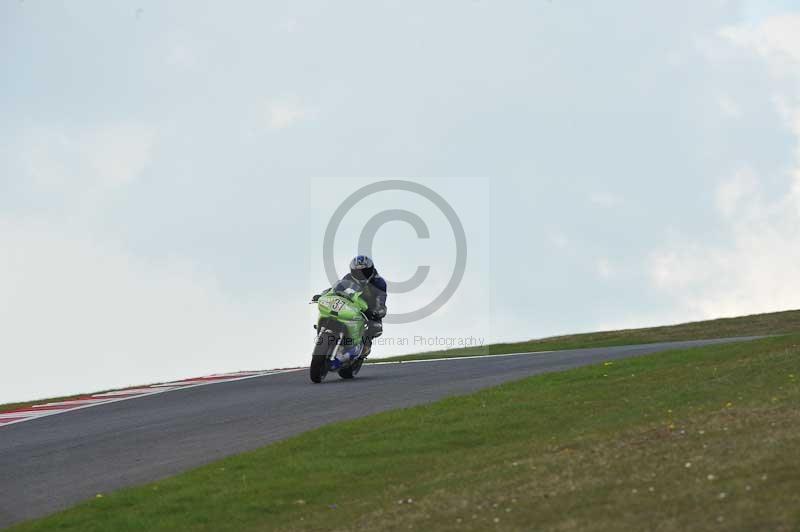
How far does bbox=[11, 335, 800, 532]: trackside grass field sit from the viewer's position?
31.7 feet

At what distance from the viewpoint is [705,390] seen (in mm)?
16297

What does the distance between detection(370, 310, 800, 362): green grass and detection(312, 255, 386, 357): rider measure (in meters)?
7.90

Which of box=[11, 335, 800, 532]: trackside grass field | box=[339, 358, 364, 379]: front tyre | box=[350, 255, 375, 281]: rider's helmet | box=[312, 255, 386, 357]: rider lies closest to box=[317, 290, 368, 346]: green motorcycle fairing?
box=[312, 255, 386, 357]: rider

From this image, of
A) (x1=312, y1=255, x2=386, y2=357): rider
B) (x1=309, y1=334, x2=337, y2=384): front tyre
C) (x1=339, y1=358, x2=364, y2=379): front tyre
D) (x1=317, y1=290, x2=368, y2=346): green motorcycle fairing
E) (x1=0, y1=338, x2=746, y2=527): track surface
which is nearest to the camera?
(x1=0, y1=338, x2=746, y2=527): track surface

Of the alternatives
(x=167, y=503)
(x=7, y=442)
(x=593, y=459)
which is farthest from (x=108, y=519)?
(x=7, y=442)

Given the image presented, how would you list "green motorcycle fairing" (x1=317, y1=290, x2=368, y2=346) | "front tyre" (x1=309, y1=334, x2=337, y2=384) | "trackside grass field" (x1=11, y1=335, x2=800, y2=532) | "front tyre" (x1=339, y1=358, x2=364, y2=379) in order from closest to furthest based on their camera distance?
"trackside grass field" (x1=11, y1=335, x2=800, y2=532)
"green motorcycle fairing" (x1=317, y1=290, x2=368, y2=346)
"front tyre" (x1=309, y1=334, x2=337, y2=384)
"front tyre" (x1=339, y1=358, x2=364, y2=379)

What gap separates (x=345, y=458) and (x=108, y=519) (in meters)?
3.05

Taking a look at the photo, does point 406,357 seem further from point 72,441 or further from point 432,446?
point 432,446

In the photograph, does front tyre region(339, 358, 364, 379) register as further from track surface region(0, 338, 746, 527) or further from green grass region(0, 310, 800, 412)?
green grass region(0, 310, 800, 412)

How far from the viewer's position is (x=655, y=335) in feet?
116

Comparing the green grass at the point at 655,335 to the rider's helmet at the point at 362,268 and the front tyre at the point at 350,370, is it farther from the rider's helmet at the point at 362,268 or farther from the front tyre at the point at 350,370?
the rider's helmet at the point at 362,268

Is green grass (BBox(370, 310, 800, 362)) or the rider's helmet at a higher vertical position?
the rider's helmet

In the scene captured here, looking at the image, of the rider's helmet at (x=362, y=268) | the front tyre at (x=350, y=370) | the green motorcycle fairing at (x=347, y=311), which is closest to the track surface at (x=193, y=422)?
the front tyre at (x=350, y=370)

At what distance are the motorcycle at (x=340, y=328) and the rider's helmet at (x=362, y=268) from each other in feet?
0.67
